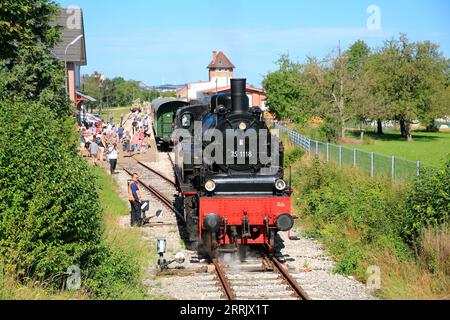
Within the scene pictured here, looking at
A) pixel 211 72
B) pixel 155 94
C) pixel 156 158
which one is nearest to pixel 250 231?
pixel 156 158

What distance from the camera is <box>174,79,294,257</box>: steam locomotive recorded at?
11406 millimetres

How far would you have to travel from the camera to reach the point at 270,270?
37.0 ft

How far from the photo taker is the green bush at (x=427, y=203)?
11.0 metres

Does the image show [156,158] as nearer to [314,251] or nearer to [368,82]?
[314,251]

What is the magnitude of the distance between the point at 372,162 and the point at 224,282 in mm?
8674

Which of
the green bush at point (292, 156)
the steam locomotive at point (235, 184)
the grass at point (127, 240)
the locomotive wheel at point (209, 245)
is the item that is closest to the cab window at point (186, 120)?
the steam locomotive at point (235, 184)

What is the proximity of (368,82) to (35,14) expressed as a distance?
33479 mm

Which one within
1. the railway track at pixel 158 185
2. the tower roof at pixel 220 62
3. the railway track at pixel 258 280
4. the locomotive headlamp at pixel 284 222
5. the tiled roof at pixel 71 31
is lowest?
the railway track at pixel 258 280

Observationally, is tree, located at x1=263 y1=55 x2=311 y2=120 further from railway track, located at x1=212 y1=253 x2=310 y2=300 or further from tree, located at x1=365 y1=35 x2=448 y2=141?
railway track, located at x1=212 y1=253 x2=310 y2=300

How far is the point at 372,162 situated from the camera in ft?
56.9

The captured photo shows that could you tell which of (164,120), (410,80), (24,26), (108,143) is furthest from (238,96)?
(410,80)

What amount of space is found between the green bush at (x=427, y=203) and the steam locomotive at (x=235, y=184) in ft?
8.03

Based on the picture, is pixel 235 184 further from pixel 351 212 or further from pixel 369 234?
pixel 351 212

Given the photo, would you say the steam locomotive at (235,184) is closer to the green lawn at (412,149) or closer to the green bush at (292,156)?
the green bush at (292,156)
